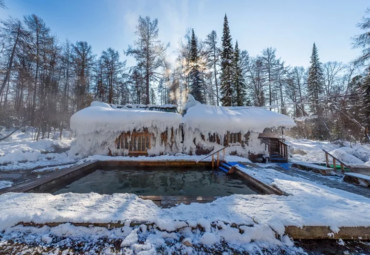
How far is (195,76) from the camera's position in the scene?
15.8 m

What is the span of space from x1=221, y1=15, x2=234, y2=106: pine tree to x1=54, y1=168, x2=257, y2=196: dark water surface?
35.2 ft

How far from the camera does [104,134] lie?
8250 millimetres

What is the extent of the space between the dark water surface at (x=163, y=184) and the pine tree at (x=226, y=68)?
10729 millimetres

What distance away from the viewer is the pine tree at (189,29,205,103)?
15.8 metres

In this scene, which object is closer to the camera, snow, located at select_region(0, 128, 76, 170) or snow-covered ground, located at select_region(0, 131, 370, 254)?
snow-covered ground, located at select_region(0, 131, 370, 254)

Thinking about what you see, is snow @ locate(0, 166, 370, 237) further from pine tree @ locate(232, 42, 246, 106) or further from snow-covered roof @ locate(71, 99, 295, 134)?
pine tree @ locate(232, 42, 246, 106)

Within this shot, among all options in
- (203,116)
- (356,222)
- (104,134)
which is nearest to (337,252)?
(356,222)

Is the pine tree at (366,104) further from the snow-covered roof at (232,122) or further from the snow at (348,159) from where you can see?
the snow-covered roof at (232,122)

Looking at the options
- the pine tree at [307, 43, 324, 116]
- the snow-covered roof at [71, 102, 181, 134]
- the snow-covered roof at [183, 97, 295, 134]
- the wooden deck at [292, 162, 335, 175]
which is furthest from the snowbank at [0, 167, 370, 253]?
the pine tree at [307, 43, 324, 116]

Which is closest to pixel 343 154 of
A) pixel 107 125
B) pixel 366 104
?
pixel 366 104

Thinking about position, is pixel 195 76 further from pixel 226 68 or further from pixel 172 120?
pixel 172 120

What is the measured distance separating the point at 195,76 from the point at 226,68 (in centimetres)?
325

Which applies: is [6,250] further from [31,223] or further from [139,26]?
[139,26]

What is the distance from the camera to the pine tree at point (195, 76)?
15797 millimetres
